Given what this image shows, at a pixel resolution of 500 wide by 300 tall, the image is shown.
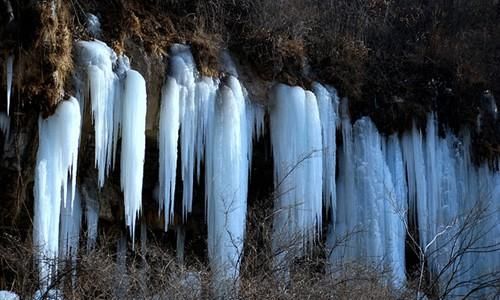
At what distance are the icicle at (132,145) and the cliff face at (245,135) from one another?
17 millimetres

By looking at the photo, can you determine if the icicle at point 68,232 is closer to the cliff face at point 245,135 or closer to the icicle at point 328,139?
the cliff face at point 245,135

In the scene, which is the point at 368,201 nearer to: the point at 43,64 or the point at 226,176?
the point at 226,176

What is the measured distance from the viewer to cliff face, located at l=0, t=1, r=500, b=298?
9.45 meters

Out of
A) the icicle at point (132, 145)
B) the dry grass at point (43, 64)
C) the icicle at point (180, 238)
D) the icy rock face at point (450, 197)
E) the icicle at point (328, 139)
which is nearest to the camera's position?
the dry grass at point (43, 64)

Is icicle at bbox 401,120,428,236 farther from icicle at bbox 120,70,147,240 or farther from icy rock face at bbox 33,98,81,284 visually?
icy rock face at bbox 33,98,81,284

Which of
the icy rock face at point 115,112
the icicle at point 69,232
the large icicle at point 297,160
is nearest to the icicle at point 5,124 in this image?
the icy rock face at point 115,112

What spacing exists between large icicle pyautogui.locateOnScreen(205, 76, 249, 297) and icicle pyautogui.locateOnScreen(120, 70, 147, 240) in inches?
39.4

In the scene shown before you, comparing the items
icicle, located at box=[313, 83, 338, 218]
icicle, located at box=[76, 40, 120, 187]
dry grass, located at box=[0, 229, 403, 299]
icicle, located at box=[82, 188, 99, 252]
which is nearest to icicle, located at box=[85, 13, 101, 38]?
icicle, located at box=[76, 40, 120, 187]

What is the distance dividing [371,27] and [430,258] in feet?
13.6

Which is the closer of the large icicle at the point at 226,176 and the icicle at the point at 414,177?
the large icicle at the point at 226,176

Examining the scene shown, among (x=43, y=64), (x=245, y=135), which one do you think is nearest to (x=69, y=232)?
(x=43, y=64)

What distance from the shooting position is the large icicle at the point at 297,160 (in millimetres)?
10789

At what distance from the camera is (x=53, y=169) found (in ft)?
29.7

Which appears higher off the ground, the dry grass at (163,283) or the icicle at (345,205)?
the icicle at (345,205)
